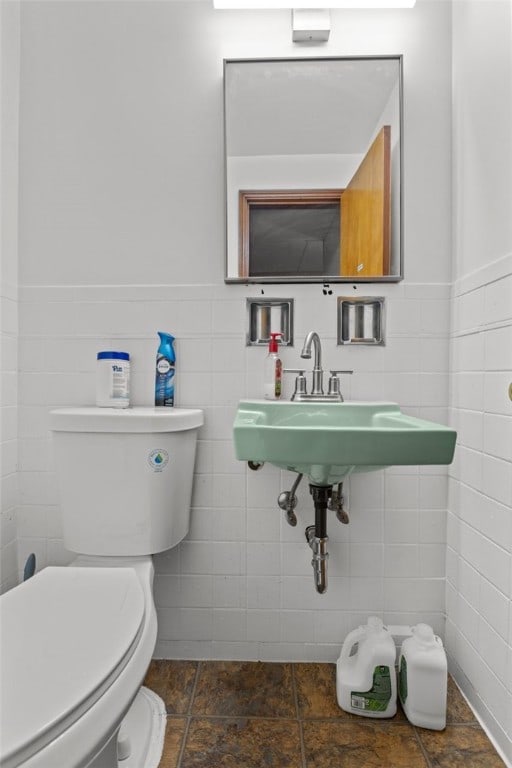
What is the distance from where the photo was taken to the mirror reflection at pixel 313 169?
49.7 inches

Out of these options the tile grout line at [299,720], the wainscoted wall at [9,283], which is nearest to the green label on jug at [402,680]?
the tile grout line at [299,720]

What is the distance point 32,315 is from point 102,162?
1.61 ft

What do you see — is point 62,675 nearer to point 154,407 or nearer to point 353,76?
point 154,407

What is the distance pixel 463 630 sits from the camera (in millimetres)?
1179

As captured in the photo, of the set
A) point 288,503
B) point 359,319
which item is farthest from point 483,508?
point 359,319

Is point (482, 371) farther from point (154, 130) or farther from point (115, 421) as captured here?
point (154, 130)

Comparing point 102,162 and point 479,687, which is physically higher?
point 102,162

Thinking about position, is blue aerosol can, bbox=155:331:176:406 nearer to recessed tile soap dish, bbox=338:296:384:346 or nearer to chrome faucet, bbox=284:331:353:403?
chrome faucet, bbox=284:331:353:403

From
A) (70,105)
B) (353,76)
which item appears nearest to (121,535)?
(70,105)

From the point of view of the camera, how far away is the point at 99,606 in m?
0.82

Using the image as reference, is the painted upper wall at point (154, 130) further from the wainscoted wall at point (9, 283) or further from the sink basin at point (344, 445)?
the sink basin at point (344, 445)

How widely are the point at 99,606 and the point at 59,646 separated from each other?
0.41 feet

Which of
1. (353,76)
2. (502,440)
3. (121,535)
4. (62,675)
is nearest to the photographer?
(62,675)

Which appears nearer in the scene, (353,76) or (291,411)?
(291,411)
